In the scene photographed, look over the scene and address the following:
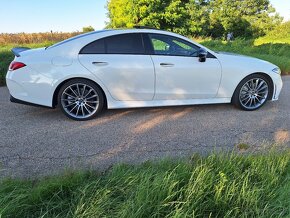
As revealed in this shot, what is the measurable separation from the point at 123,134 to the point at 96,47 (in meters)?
1.58

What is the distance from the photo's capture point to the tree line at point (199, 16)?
115 feet

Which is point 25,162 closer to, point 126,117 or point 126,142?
point 126,142

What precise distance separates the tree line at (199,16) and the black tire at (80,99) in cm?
2976

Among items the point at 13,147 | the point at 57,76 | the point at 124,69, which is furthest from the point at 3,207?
the point at 124,69

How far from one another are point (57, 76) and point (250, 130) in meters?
3.22

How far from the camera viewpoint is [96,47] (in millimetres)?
4797

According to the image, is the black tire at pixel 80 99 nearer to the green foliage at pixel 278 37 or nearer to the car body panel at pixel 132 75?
the car body panel at pixel 132 75

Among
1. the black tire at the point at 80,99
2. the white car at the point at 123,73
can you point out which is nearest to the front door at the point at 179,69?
the white car at the point at 123,73

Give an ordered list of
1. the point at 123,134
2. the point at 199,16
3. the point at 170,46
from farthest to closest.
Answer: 1. the point at 199,16
2. the point at 170,46
3. the point at 123,134

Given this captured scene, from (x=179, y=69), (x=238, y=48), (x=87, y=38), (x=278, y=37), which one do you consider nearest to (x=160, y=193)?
(x=179, y=69)

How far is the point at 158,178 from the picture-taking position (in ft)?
8.78

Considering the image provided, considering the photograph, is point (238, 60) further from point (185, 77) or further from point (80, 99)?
point (80, 99)

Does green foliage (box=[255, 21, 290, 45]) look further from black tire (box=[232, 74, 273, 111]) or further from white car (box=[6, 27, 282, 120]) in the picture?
white car (box=[6, 27, 282, 120])

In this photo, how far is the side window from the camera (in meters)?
4.95
